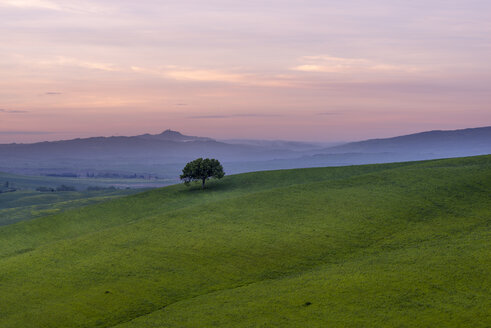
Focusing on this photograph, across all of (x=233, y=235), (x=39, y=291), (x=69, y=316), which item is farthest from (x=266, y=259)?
(x=39, y=291)

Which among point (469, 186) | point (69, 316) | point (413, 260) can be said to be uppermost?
point (469, 186)

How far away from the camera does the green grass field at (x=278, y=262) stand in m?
34.4

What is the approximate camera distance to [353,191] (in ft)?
252

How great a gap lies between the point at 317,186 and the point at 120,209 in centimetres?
4239

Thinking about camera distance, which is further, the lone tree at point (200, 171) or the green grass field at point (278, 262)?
the lone tree at point (200, 171)

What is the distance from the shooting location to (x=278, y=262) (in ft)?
159

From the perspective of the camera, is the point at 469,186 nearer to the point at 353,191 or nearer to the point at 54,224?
the point at 353,191

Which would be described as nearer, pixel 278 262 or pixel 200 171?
pixel 278 262

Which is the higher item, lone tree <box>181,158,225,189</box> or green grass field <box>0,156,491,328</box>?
lone tree <box>181,158,225,189</box>

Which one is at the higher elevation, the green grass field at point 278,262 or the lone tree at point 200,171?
the lone tree at point 200,171

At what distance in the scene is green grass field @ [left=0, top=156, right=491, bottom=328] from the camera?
1353 inches

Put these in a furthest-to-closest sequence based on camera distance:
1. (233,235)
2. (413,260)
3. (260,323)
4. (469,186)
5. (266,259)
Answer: (469,186) < (233,235) < (266,259) < (413,260) < (260,323)

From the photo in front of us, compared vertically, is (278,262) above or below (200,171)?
below

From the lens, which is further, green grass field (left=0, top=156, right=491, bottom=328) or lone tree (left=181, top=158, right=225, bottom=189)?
lone tree (left=181, top=158, right=225, bottom=189)
